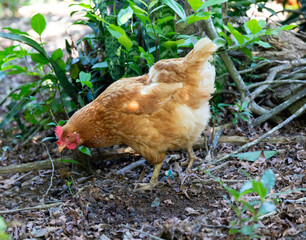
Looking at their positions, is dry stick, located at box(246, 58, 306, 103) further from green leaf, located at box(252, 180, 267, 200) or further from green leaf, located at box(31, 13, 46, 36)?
green leaf, located at box(31, 13, 46, 36)

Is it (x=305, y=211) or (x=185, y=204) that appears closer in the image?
(x=305, y=211)

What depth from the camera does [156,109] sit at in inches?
120

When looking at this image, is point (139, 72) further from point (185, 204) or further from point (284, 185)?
point (284, 185)

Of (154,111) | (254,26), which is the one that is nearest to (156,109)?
(154,111)

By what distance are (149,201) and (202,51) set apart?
1488 mm

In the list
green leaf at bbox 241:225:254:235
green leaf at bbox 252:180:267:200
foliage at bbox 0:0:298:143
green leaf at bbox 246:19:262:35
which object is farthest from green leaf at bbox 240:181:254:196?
green leaf at bbox 246:19:262:35

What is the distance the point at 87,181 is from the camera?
3.49 meters

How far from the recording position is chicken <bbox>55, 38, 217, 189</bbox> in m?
3.05

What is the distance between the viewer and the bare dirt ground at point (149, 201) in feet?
7.73

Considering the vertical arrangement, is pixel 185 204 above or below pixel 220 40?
below

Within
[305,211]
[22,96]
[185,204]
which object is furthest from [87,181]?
[305,211]

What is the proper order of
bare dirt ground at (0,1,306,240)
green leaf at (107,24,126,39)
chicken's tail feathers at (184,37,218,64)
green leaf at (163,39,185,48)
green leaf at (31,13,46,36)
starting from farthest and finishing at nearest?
green leaf at (31,13,46,36) → green leaf at (163,39,185,48) → green leaf at (107,24,126,39) → chicken's tail feathers at (184,37,218,64) → bare dirt ground at (0,1,306,240)

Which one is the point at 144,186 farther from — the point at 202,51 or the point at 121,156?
the point at 202,51

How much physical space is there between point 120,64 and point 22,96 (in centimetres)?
178
